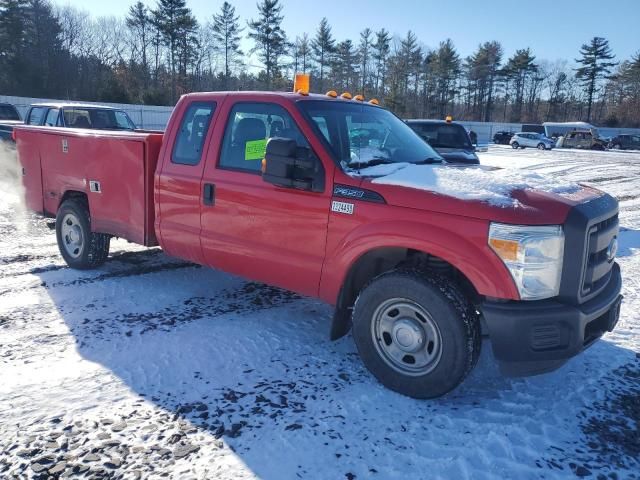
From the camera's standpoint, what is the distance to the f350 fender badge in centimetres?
362

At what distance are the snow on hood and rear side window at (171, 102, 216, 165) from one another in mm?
1601

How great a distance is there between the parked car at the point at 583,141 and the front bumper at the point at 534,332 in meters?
45.6

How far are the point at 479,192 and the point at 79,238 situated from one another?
4701mm

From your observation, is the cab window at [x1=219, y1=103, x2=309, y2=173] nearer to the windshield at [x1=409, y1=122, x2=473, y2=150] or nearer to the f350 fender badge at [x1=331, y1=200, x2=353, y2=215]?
the f350 fender badge at [x1=331, y1=200, x2=353, y2=215]

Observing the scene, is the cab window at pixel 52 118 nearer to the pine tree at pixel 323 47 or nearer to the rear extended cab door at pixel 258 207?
the rear extended cab door at pixel 258 207

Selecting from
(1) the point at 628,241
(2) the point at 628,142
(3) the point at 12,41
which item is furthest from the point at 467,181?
(3) the point at 12,41

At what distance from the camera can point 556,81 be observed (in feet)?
269

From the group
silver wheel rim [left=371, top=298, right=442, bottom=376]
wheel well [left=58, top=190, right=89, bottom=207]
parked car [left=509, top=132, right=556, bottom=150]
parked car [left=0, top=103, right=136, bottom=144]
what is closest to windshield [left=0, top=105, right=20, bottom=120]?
parked car [left=0, top=103, right=136, bottom=144]

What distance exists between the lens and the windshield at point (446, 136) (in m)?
11.7

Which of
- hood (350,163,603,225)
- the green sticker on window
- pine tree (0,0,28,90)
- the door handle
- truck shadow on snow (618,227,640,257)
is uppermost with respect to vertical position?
pine tree (0,0,28,90)

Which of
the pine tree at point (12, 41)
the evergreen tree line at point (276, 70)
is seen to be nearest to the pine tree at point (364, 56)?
the evergreen tree line at point (276, 70)

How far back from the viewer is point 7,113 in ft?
55.3

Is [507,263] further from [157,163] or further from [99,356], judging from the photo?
[157,163]

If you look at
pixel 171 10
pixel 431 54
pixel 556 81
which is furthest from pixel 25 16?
pixel 556 81
